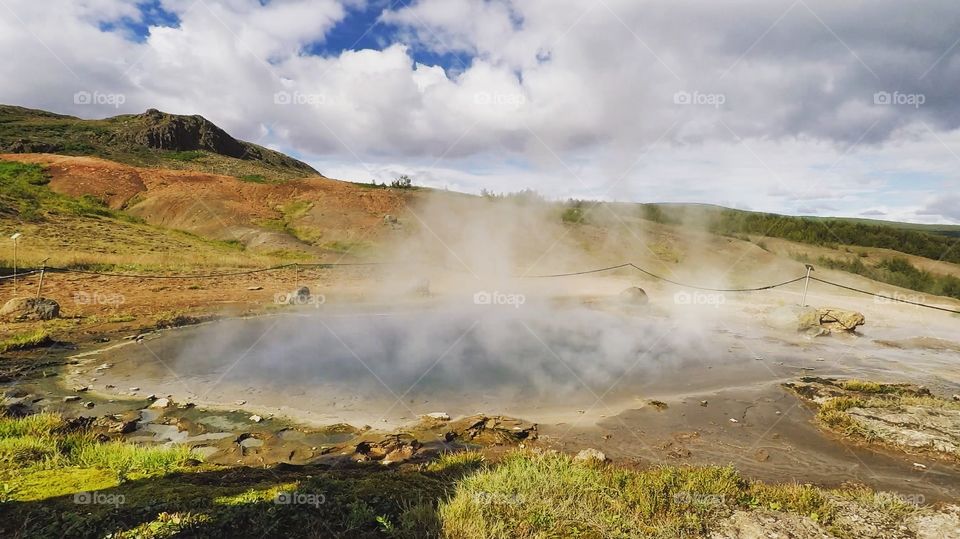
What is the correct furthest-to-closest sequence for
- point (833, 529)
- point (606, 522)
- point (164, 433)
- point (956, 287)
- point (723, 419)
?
point (956, 287), point (723, 419), point (164, 433), point (833, 529), point (606, 522)

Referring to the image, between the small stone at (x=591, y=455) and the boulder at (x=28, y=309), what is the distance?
13.0 meters

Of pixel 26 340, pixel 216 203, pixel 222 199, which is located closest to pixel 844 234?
pixel 222 199

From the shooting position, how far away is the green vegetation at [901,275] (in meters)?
30.2

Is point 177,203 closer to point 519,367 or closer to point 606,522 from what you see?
point 519,367

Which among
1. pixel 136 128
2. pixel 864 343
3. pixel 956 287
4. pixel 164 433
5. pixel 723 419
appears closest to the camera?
pixel 164 433

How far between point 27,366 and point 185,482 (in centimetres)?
704

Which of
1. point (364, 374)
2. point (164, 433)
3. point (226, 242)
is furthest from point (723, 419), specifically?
point (226, 242)

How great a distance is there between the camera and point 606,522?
3906 mm

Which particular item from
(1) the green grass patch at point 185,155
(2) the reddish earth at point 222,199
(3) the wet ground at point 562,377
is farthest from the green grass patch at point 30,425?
(1) the green grass patch at point 185,155

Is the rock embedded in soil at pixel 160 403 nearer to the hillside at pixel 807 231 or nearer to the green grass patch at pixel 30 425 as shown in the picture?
the green grass patch at pixel 30 425

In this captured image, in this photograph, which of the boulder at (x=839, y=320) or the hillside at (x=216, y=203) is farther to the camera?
the hillside at (x=216, y=203)

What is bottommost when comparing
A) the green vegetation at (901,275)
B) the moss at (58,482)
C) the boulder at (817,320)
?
the moss at (58,482)

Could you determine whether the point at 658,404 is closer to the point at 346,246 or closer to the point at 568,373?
the point at 568,373

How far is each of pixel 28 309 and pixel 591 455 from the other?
1340 cm
